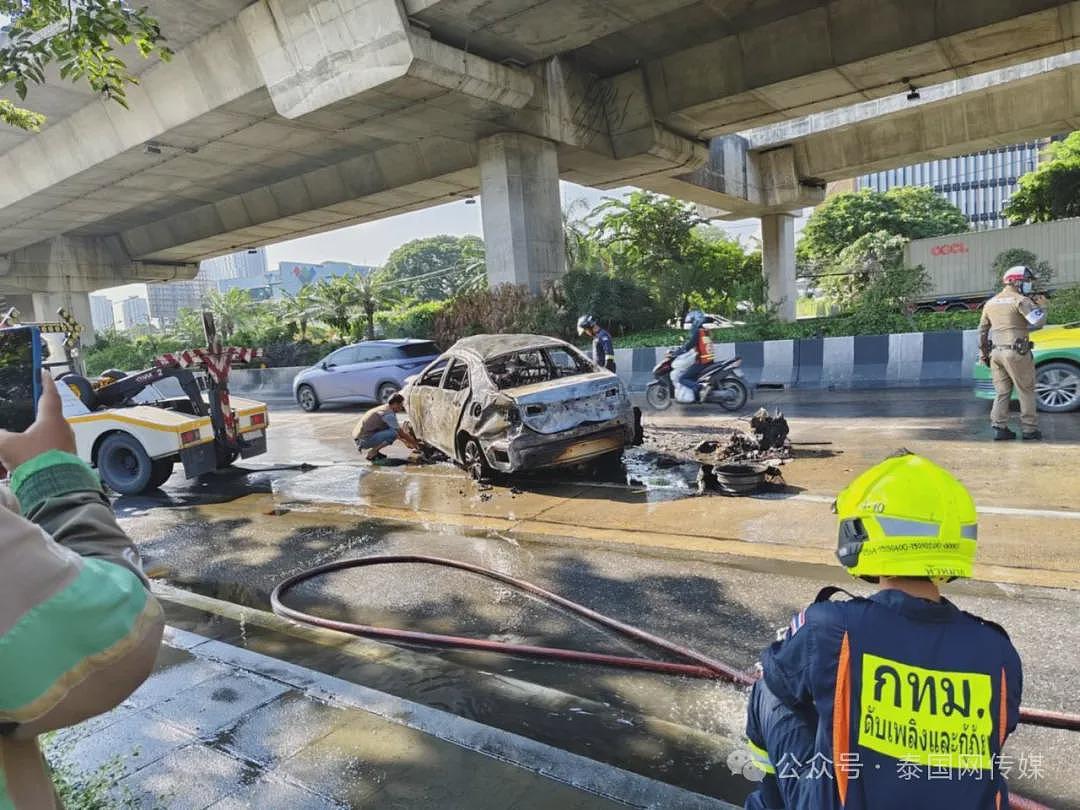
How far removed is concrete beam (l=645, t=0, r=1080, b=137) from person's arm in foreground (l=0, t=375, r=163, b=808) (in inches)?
602

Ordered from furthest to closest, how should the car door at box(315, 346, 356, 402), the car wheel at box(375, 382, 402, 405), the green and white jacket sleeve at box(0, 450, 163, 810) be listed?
the car door at box(315, 346, 356, 402)
the car wheel at box(375, 382, 402, 405)
the green and white jacket sleeve at box(0, 450, 163, 810)

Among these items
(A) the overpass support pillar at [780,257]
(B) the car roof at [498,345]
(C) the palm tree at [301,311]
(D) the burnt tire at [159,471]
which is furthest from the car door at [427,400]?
(A) the overpass support pillar at [780,257]

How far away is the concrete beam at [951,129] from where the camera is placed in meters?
19.0

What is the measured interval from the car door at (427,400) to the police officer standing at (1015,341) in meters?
5.74

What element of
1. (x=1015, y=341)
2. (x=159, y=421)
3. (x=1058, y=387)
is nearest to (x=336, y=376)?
(x=159, y=421)

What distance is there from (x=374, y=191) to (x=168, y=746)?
62.3 feet

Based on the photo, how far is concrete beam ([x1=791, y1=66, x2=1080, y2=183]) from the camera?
19.0 meters

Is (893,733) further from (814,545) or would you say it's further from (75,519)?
(814,545)

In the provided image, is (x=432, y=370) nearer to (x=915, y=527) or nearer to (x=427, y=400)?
(x=427, y=400)

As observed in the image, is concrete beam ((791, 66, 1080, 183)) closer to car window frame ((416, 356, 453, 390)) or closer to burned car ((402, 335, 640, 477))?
burned car ((402, 335, 640, 477))

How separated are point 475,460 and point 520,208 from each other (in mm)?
9425

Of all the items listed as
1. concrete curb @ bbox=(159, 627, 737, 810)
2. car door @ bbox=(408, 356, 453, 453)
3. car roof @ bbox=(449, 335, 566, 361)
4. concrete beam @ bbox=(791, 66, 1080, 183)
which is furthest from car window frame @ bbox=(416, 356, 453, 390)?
concrete beam @ bbox=(791, 66, 1080, 183)

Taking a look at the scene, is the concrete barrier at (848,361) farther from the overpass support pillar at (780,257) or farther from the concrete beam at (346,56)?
the overpass support pillar at (780,257)

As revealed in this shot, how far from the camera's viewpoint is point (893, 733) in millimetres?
1537
